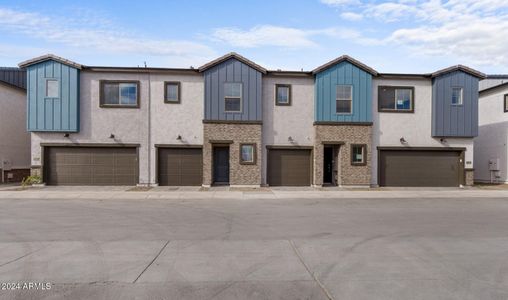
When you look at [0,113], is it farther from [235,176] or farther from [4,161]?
[235,176]

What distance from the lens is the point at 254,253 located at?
6.38 metres

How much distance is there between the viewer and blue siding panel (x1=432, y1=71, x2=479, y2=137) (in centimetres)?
1947

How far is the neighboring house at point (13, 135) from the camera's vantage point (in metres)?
20.7

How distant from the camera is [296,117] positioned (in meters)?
19.2

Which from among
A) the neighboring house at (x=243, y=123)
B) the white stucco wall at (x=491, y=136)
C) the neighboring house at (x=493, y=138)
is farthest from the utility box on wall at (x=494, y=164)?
the neighboring house at (x=243, y=123)

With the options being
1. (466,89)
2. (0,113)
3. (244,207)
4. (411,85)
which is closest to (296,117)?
(411,85)

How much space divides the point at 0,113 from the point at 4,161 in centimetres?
293

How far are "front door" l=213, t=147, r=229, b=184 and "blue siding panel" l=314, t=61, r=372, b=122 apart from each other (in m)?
5.65

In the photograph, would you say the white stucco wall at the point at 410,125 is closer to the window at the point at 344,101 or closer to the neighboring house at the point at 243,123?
the neighboring house at the point at 243,123

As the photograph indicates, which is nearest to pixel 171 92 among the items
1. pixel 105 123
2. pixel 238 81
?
pixel 238 81

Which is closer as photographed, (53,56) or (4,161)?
(53,56)

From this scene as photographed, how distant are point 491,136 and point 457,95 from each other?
5.71 metres

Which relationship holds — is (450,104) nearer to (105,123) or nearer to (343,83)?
(343,83)

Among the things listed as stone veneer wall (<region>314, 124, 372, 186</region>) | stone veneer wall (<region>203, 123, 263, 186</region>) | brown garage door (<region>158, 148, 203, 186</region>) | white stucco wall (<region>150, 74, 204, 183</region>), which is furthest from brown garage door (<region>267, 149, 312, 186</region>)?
white stucco wall (<region>150, 74, 204, 183</region>)
